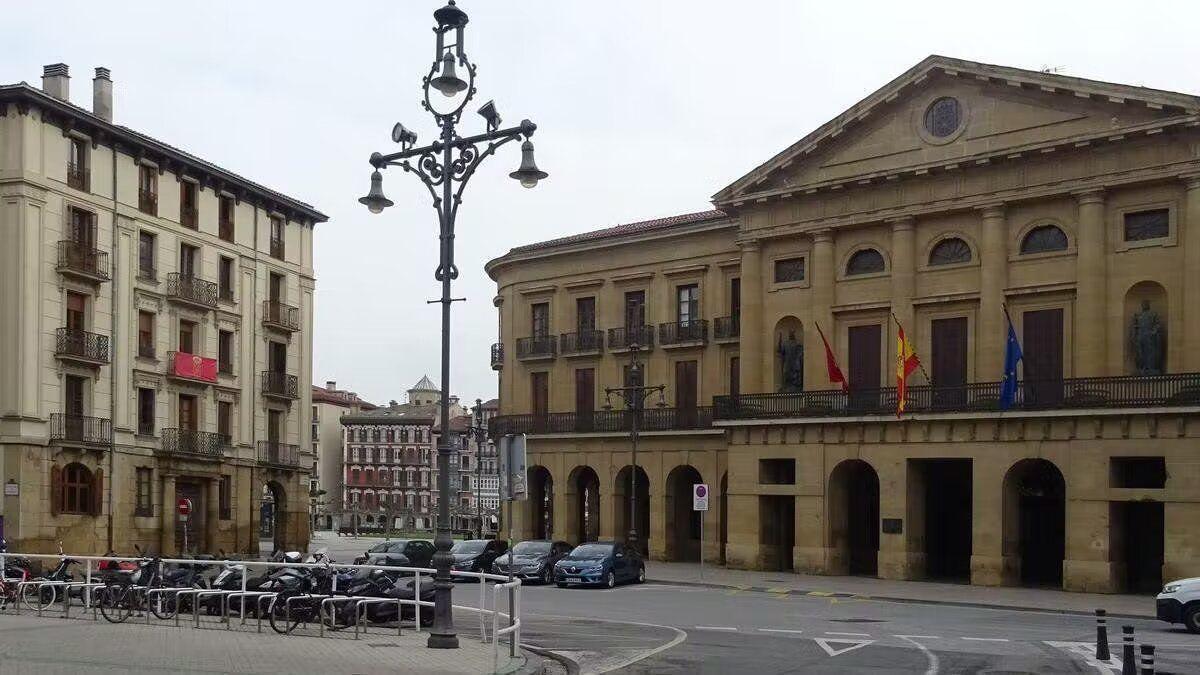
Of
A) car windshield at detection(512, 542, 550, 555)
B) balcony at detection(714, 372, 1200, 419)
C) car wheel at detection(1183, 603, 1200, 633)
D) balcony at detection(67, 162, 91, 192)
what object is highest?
balcony at detection(67, 162, 91, 192)

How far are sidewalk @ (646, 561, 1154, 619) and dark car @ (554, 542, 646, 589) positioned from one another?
9.79 feet

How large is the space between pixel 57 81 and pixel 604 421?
80.9ft

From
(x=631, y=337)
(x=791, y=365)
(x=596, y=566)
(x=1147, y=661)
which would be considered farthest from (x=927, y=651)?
(x=631, y=337)

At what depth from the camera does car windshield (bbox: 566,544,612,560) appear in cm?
3916

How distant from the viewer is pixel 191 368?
54.0 m

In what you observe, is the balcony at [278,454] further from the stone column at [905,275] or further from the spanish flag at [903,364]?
the spanish flag at [903,364]

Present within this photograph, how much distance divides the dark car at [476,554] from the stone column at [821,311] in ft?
39.5

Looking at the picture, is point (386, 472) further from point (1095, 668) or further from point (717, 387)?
point (1095, 668)

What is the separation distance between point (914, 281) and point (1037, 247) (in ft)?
13.6

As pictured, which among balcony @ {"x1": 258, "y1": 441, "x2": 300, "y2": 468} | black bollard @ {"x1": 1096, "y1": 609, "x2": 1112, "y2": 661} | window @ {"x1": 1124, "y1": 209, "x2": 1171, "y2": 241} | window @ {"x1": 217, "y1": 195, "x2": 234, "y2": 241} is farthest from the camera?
balcony @ {"x1": 258, "y1": 441, "x2": 300, "y2": 468}

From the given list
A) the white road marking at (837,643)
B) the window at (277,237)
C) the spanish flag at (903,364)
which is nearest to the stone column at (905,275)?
the spanish flag at (903,364)

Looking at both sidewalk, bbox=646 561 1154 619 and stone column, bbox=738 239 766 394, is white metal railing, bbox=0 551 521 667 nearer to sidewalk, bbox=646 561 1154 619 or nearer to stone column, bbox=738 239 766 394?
sidewalk, bbox=646 561 1154 619

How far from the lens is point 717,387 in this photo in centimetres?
5475

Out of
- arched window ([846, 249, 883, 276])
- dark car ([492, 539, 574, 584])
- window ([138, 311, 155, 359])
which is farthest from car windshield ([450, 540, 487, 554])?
window ([138, 311, 155, 359])
